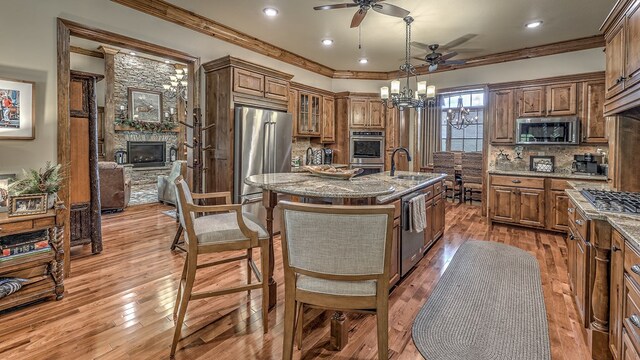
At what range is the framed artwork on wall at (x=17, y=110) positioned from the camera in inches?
100

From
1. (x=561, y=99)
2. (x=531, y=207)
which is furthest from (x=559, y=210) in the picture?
(x=561, y=99)

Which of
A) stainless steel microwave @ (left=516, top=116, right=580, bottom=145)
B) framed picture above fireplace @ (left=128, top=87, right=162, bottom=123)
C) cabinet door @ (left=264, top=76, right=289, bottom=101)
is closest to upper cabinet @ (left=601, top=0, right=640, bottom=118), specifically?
stainless steel microwave @ (left=516, top=116, right=580, bottom=145)

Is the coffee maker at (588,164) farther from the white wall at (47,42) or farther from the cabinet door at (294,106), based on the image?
the white wall at (47,42)

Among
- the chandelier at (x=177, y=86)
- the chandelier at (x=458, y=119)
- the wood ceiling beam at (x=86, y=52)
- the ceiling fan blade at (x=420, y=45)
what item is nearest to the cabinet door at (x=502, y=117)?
the ceiling fan blade at (x=420, y=45)

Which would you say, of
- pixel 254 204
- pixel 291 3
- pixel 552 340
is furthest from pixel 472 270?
pixel 291 3

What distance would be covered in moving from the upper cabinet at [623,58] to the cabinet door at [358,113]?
4.13 metres

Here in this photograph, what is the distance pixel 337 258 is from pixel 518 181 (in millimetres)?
4459

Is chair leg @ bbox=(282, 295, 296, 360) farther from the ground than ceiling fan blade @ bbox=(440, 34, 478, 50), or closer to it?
closer to it

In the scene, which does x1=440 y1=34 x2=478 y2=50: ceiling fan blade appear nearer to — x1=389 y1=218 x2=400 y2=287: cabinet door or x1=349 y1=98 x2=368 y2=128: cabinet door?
x1=349 y1=98 x2=368 y2=128: cabinet door

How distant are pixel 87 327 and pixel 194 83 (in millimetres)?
3065

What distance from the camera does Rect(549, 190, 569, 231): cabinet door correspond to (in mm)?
4348

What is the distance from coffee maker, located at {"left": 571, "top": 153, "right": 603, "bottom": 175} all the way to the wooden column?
971 cm

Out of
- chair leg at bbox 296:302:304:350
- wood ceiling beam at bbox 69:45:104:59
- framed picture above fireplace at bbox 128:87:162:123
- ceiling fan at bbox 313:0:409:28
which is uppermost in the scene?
wood ceiling beam at bbox 69:45:104:59

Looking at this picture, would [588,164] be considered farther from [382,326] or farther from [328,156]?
[382,326]
